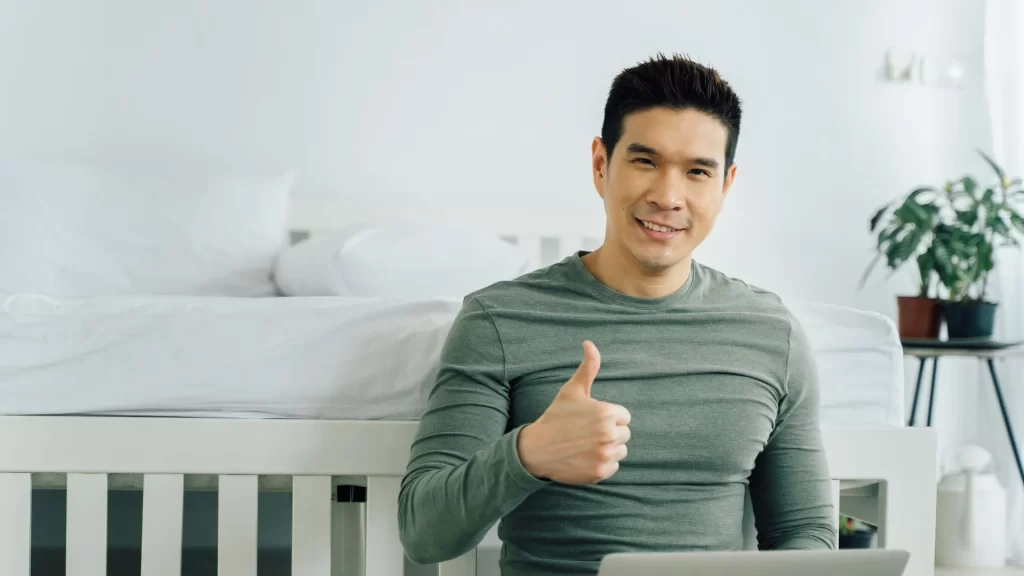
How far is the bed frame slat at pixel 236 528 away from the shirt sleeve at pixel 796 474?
1.90ft

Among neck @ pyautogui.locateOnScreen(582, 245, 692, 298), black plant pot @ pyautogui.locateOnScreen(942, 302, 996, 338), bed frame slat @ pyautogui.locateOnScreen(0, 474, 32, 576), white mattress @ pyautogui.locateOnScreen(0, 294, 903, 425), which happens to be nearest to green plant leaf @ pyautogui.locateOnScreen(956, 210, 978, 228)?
black plant pot @ pyautogui.locateOnScreen(942, 302, 996, 338)

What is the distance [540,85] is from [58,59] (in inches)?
41.3

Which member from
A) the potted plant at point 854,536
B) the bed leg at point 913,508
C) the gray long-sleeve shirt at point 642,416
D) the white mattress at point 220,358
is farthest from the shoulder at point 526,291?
the potted plant at point 854,536

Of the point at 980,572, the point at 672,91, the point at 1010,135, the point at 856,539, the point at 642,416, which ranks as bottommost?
the point at 980,572

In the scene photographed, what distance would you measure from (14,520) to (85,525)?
0.26 feet

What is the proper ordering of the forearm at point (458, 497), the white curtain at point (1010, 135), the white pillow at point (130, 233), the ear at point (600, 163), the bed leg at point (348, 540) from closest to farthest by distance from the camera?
the forearm at point (458, 497)
the ear at point (600, 163)
the bed leg at point (348, 540)
the white pillow at point (130, 233)
the white curtain at point (1010, 135)

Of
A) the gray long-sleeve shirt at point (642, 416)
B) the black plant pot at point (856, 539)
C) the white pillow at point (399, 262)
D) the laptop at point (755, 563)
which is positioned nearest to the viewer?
the laptop at point (755, 563)

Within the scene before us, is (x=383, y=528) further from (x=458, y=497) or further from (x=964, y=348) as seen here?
(x=964, y=348)

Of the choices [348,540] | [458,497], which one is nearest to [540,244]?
[348,540]

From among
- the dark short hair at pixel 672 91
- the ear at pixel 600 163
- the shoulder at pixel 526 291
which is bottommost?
the shoulder at pixel 526 291

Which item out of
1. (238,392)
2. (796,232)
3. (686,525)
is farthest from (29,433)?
(796,232)

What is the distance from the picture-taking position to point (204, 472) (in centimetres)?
108

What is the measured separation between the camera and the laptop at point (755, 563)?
716 mm

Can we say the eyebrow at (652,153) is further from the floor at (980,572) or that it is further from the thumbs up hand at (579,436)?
the floor at (980,572)
